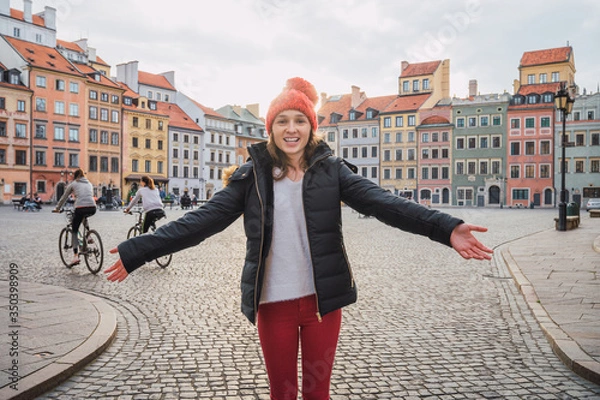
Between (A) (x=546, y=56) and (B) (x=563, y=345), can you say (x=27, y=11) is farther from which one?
(B) (x=563, y=345)

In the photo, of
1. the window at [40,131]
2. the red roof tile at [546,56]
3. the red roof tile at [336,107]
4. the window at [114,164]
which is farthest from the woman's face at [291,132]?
the red roof tile at [336,107]

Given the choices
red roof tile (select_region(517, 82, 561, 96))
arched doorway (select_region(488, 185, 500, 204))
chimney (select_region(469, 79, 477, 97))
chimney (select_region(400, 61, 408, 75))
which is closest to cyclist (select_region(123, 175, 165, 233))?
arched doorway (select_region(488, 185, 500, 204))

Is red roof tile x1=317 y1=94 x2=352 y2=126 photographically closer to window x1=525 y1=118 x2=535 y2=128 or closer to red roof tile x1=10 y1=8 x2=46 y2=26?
window x1=525 y1=118 x2=535 y2=128

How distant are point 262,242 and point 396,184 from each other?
7556 centimetres

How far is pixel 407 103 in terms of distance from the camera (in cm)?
7731

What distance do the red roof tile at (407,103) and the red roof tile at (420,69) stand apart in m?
3.14

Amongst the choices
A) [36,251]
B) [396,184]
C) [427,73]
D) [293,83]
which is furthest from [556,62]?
[293,83]

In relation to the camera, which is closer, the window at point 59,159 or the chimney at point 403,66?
the window at point 59,159

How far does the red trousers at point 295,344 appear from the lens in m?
2.71

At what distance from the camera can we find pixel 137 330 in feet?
19.8

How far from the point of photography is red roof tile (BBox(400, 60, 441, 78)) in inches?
3041

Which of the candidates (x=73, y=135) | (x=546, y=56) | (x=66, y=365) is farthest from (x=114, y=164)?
(x=66, y=365)

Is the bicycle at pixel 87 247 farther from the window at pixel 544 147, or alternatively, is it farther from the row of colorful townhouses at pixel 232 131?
the window at pixel 544 147

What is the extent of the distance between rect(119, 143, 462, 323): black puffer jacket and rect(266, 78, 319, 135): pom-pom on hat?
0.18 m
